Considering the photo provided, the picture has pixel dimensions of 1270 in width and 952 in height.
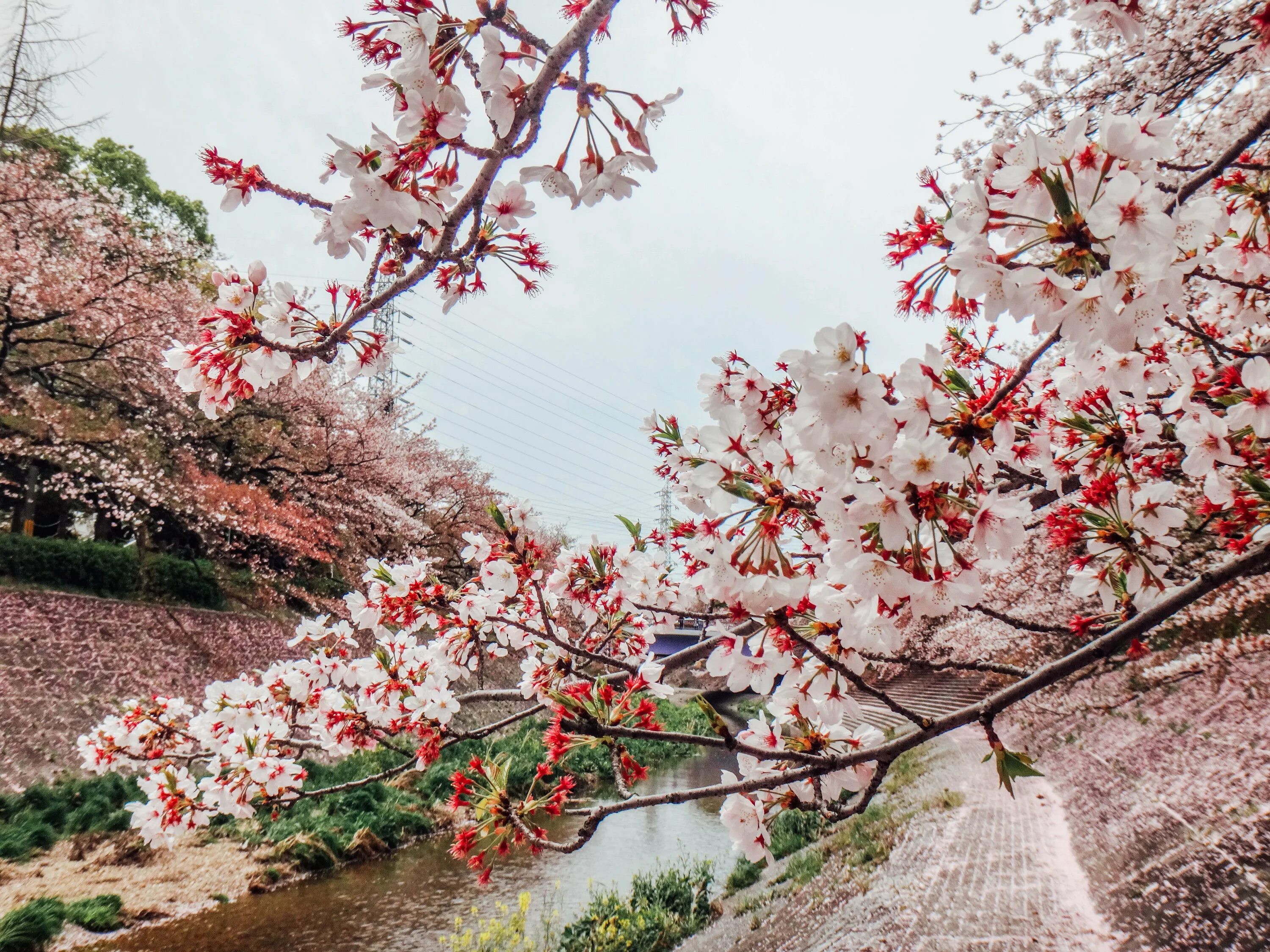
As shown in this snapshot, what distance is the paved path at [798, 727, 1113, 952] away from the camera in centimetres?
426

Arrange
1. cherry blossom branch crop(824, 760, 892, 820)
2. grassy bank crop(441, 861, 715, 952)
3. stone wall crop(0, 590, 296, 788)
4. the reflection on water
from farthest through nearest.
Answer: stone wall crop(0, 590, 296, 788)
the reflection on water
grassy bank crop(441, 861, 715, 952)
cherry blossom branch crop(824, 760, 892, 820)

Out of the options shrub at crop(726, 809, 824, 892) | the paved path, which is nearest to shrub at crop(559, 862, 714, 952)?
shrub at crop(726, 809, 824, 892)

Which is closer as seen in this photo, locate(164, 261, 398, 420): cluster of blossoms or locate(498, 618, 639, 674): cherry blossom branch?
locate(164, 261, 398, 420): cluster of blossoms

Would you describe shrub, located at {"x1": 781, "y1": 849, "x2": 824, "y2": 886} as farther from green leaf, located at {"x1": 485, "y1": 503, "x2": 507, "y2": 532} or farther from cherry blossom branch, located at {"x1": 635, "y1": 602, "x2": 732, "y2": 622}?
green leaf, located at {"x1": 485, "y1": 503, "x2": 507, "y2": 532}

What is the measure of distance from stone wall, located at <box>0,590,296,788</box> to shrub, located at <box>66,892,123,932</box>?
7.71 ft

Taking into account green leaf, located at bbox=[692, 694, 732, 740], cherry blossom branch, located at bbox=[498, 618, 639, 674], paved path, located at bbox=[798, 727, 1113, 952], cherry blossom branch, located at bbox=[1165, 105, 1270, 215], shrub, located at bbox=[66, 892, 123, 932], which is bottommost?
shrub, located at bbox=[66, 892, 123, 932]

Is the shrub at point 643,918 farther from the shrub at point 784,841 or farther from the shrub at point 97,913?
the shrub at point 97,913

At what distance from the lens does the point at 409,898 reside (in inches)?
284

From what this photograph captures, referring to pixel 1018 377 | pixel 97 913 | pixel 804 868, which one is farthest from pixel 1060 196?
pixel 97 913

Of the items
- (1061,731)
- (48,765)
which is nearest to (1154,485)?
(1061,731)

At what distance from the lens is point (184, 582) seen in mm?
11695

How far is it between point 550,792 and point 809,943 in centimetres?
442

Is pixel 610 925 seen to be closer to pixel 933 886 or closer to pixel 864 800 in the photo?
pixel 933 886

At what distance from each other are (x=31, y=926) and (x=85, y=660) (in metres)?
5.18
